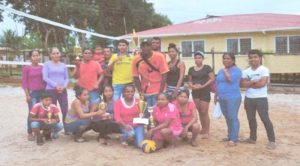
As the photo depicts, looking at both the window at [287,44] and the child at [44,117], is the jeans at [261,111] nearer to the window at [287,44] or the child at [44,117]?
the child at [44,117]

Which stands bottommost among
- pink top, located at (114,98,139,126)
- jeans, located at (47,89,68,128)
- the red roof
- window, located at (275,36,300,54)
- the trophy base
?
the trophy base

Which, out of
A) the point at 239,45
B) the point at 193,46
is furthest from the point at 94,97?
the point at 193,46

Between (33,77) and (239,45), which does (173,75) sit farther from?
(239,45)

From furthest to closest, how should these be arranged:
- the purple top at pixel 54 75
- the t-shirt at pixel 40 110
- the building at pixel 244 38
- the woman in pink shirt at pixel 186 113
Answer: the building at pixel 244 38 → the purple top at pixel 54 75 → the t-shirt at pixel 40 110 → the woman in pink shirt at pixel 186 113

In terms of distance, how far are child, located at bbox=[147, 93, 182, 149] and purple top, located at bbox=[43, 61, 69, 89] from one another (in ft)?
5.39

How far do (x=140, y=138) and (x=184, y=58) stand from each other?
1581 centimetres

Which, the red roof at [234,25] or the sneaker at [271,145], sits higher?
the red roof at [234,25]

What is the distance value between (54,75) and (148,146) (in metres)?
1.96

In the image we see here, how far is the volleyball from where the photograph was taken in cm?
631

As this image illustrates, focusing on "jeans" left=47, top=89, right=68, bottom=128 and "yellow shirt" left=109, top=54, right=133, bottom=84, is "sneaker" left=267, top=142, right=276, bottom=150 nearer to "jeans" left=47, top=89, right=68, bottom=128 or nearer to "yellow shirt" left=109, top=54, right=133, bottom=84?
"yellow shirt" left=109, top=54, right=133, bottom=84

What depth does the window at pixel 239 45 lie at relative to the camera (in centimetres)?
2153

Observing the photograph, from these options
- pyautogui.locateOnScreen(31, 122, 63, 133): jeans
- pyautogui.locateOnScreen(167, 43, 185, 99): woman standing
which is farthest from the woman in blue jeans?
pyautogui.locateOnScreen(31, 122, 63, 133): jeans

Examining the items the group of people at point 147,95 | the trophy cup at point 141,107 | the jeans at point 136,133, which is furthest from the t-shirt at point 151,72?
the jeans at point 136,133

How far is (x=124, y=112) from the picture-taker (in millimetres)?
6723
